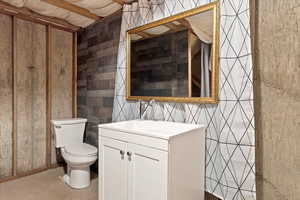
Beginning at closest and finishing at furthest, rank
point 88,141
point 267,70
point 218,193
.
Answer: point 267,70 < point 218,193 < point 88,141

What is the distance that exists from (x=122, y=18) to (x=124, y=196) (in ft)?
6.32

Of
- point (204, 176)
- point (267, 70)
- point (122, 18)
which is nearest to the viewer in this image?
point (267, 70)

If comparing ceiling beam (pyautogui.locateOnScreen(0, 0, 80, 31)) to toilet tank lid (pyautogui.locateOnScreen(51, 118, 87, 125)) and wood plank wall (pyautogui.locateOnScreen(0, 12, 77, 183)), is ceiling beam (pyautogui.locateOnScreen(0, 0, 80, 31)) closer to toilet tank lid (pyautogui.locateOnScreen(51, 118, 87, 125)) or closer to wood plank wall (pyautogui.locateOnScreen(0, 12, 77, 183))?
wood plank wall (pyautogui.locateOnScreen(0, 12, 77, 183))

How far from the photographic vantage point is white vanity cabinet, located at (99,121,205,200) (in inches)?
50.1

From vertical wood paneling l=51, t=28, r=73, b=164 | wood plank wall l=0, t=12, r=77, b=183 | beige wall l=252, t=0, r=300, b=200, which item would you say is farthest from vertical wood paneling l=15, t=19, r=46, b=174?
beige wall l=252, t=0, r=300, b=200

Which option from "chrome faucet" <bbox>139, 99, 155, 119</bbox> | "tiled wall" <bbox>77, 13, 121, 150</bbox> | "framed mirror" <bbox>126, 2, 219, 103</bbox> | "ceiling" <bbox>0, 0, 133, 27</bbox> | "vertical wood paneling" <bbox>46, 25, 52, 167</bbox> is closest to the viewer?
"framed mirror" <bbox>126, 2, 219, 103</bbox>

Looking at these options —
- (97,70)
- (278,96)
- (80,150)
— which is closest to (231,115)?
(278,96)

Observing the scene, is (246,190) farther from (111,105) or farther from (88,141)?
(88,141)

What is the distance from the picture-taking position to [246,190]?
1292 mm

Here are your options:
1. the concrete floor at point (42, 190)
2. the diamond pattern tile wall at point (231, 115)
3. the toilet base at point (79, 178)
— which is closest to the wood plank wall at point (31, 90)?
the concrete floor at point (42, 190)

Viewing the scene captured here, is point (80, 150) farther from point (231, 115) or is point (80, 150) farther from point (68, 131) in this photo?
point (231, 115)

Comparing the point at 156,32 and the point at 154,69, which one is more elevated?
the point at 156,32


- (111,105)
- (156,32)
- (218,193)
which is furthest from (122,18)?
(218,193)

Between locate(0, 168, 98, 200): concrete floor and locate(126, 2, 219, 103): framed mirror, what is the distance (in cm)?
122
